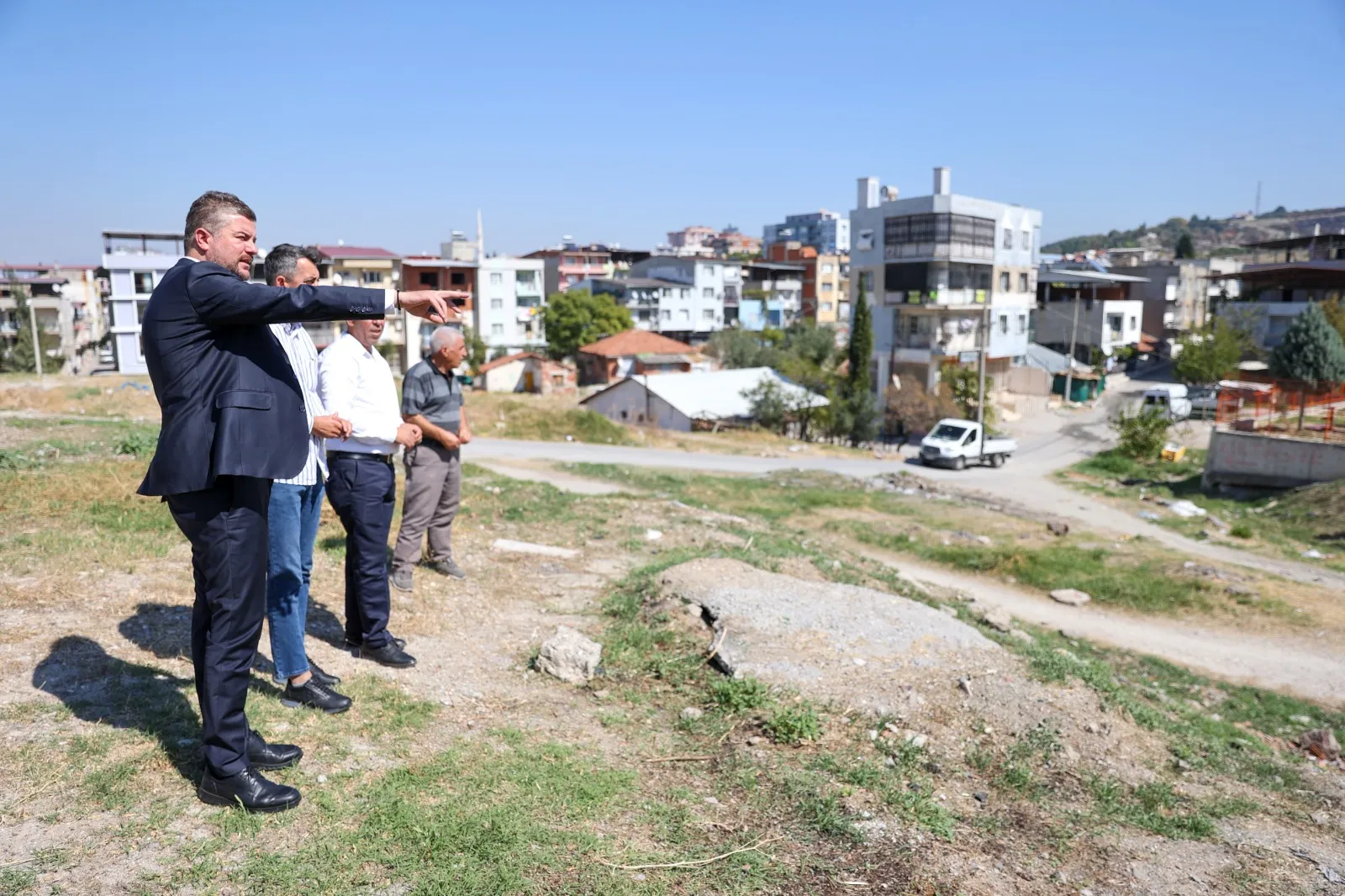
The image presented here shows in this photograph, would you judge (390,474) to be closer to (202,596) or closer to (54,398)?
(202,596)

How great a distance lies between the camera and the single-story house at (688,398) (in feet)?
126

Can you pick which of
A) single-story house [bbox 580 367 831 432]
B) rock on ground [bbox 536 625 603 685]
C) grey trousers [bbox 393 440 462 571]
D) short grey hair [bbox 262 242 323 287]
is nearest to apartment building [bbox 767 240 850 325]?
single-story house [bbox 580 367 831 432]

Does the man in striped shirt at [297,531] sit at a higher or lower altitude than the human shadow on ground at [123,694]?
higher

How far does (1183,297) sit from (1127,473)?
171ft

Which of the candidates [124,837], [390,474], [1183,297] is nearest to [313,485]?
[390,474]

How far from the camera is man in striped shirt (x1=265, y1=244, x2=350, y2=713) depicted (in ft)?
14.7

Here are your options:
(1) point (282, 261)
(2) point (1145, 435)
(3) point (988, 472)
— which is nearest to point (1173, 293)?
(2) point (1145, 435)

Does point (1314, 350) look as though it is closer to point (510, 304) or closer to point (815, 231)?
point (510, 304)

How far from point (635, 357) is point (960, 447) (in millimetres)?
27995

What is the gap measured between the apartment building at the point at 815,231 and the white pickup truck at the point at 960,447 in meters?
109

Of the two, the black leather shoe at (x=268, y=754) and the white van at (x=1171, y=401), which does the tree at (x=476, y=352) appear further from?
the black leather shoe at (x=268, y=754)

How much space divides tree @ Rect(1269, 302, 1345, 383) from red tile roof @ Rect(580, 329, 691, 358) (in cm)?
3183

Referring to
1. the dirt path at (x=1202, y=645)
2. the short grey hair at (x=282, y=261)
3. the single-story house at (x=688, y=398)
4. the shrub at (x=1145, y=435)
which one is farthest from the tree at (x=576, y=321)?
the short grey hair at (x=282, y=261)

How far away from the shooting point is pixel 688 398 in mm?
39469
